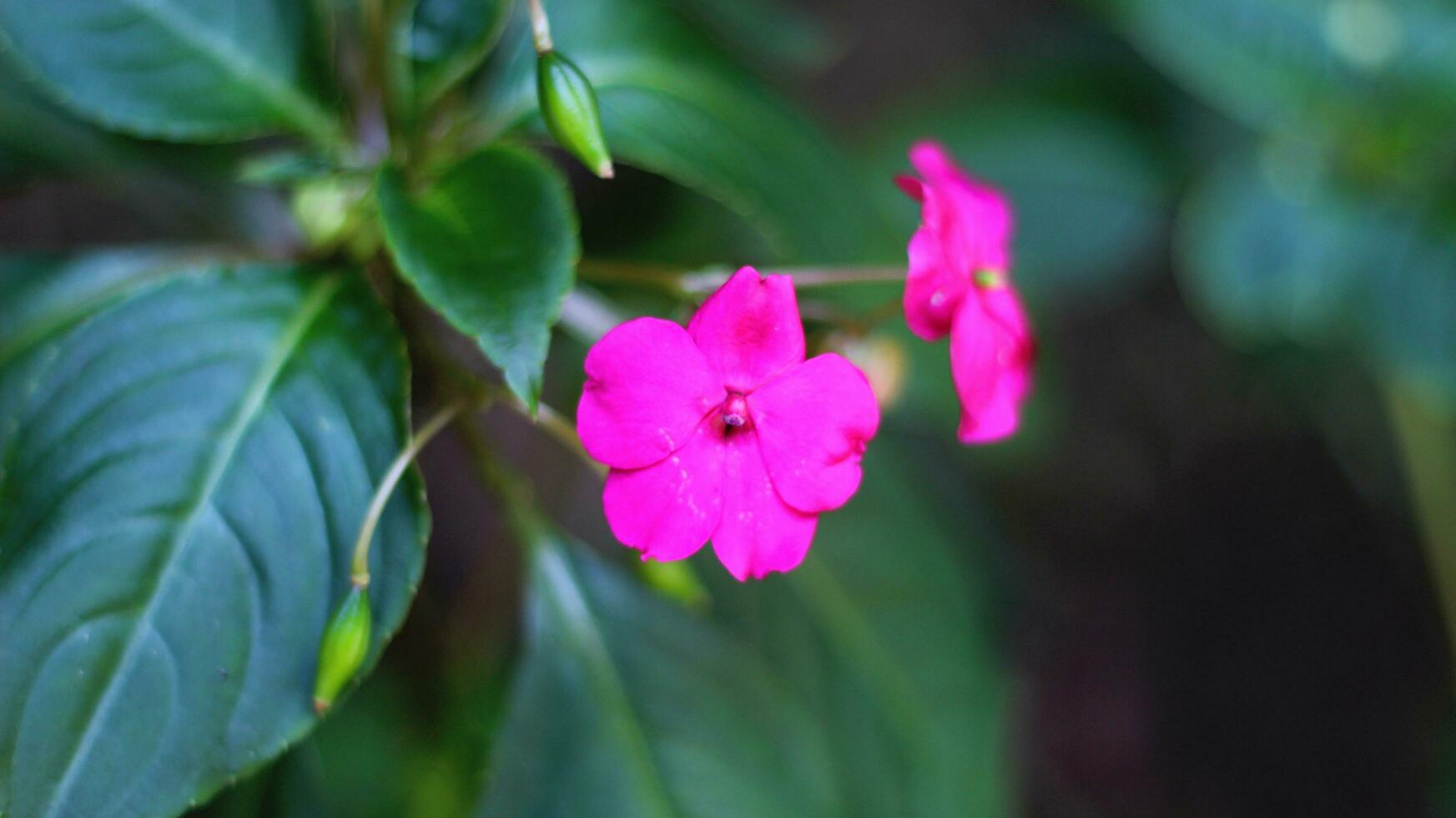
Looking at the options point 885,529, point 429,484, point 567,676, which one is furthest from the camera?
point 429,484

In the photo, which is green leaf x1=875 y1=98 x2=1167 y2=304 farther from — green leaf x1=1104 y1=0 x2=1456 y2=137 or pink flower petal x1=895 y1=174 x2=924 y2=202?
pink flower petal x1=895 y1=174 x2=924 y2=202

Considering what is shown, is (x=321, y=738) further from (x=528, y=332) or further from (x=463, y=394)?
(x=528, y=332)

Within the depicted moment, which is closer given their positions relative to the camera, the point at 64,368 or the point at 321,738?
the point at 64,368

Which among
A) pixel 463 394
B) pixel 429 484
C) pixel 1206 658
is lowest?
pixel 1206 658

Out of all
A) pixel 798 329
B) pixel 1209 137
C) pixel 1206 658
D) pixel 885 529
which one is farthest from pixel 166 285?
pixel 1206 658

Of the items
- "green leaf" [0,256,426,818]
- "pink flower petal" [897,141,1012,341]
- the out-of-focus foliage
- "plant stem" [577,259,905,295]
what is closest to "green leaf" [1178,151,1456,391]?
the out-of-focus foliage

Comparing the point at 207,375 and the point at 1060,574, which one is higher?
the point at 207,375

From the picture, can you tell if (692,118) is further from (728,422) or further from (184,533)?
(184,533)

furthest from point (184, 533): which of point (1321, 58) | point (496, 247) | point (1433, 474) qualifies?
point (1433, 474)
